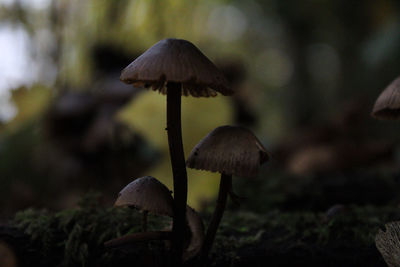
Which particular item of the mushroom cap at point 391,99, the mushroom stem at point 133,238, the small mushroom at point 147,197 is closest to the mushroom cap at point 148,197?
the small mushroom at point 147,197

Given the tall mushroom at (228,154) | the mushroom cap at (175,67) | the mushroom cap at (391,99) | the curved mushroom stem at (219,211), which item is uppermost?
the mushroom cap at (175,67)

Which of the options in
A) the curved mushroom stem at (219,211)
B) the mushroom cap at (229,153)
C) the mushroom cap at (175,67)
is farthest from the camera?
the curved mushroom stem at (219,211)

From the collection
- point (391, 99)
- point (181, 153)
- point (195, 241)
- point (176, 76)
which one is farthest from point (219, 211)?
point (391, 99)

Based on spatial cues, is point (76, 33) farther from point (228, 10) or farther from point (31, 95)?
point (228, 10)

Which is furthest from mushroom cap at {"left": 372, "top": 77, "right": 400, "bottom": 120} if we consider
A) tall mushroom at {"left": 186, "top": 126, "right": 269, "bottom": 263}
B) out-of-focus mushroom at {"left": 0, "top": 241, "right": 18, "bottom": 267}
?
out-of-focus mushroom at {"left": 0, "top": 241, "right": 18, "bottom": 267}

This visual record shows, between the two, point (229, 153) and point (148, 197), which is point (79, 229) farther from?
point (229, 153)

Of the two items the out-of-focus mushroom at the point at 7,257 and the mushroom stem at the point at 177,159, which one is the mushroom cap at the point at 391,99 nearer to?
the mushroom stem at the point at 177,159
